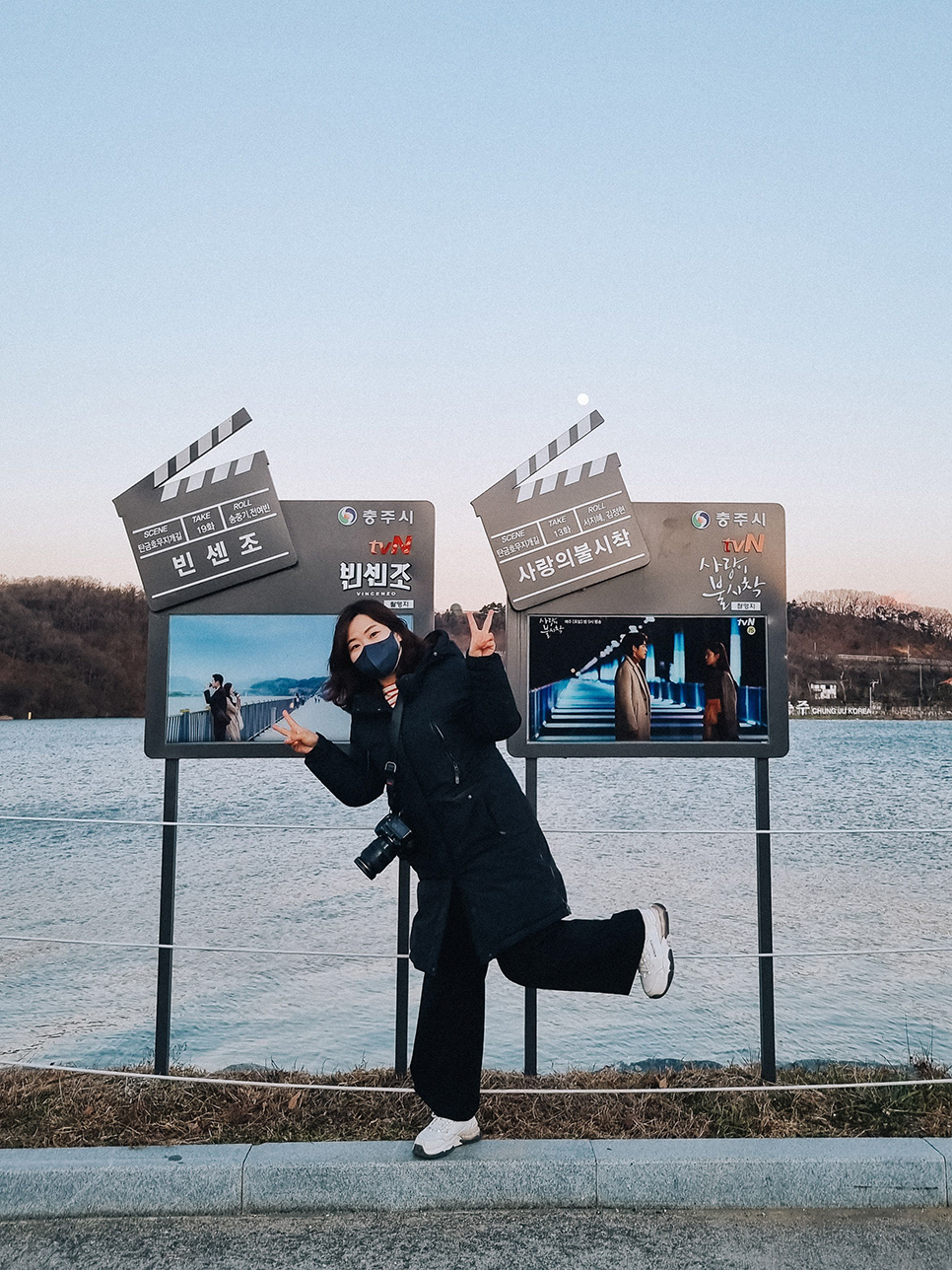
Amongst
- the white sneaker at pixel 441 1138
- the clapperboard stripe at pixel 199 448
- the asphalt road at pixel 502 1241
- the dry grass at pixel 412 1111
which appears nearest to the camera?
the asphalt road at pixel 502 1241

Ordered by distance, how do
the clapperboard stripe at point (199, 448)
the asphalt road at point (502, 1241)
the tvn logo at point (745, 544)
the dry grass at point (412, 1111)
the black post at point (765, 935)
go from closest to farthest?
the asphalt road at point (502, 1241) < the dry grass at point (412, 1111) < the black post at point (765, 935) < the clapperboard stripe at point (199, 448) < the tvn logo at point (745, 544)

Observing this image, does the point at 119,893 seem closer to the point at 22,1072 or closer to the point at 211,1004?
the point at 211,1004

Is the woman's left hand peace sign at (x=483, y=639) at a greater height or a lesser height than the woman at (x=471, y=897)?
greater

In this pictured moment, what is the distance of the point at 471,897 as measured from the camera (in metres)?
2.69

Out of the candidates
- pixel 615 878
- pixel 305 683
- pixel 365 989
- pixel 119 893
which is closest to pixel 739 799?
pixel 615 878

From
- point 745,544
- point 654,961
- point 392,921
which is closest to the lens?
point 654,961

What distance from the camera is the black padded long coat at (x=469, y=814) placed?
2.69 meters

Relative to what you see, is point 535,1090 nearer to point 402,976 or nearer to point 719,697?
point 402,976

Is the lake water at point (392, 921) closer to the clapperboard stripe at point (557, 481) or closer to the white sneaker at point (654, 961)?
the white sneaker at point (654, 961)

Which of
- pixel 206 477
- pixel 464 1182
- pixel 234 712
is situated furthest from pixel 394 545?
pixel 464 1182

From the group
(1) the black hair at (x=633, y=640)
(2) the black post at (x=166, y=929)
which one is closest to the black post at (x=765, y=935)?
(1) the black hair at (x=633, y=640)

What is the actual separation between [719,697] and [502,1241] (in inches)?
82.5

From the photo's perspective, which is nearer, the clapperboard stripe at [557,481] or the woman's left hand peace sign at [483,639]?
the woman's left hand peace sign at [483,639]

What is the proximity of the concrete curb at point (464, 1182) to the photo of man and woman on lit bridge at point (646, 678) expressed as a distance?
59.9 inches
